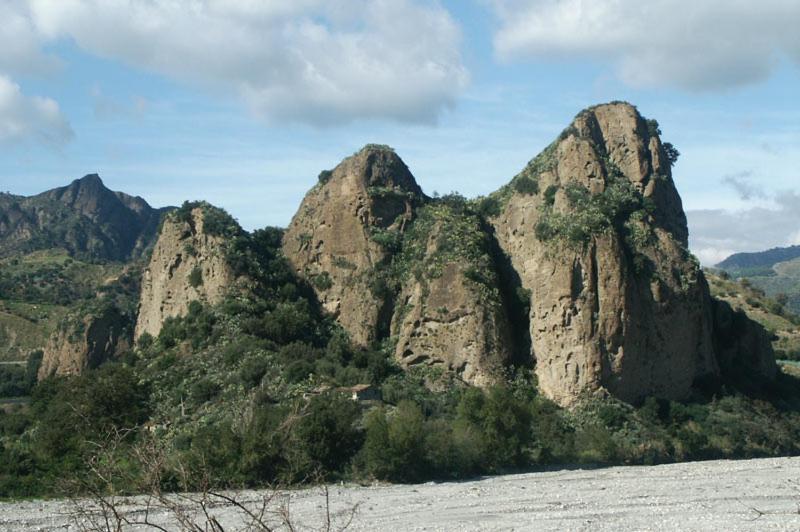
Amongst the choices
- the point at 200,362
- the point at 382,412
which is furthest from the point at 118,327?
the point at 382,412

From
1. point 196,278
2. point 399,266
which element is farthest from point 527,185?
point 196,278

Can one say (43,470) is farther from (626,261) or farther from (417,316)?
(626,261)

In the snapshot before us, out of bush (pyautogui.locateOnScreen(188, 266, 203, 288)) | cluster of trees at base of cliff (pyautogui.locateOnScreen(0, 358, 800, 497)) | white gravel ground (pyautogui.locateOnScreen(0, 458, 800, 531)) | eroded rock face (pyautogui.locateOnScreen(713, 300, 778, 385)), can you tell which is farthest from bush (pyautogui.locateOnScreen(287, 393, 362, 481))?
eroded rock face (pyautogui.locateOnScreen(713, 300, 778, 385))

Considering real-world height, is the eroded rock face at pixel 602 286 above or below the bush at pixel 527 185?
below

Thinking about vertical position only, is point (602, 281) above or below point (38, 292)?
below

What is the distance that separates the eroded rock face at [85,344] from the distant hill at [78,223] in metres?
97.9

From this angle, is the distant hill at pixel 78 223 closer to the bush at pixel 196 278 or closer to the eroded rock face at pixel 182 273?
the eroded rock face at pixel 182 273

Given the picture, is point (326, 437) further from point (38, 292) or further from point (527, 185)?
point (38, 292)

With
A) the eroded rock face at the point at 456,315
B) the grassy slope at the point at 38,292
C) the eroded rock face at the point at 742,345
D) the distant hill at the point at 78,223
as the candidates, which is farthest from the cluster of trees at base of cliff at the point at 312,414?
the distant hill at the point at 78,223

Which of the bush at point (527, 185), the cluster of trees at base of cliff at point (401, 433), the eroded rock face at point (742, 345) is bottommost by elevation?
the cluster of trees at base of cliff at point (401, 433)

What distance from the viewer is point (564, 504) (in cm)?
3014

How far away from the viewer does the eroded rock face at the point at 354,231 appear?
5159 cm

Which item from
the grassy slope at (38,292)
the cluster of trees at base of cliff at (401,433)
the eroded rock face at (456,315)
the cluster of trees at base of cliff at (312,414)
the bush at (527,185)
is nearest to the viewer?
the cluster of trees at base of cliff at (401,433)

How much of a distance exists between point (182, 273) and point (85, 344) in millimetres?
9012
